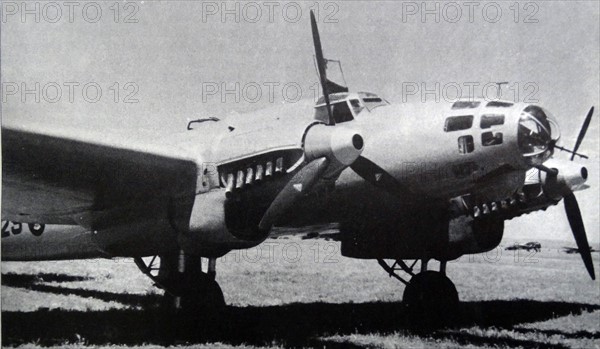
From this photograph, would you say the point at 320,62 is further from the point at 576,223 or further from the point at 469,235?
the point at 576,223

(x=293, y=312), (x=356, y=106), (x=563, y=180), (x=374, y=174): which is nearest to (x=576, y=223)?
(x=563, y=180)

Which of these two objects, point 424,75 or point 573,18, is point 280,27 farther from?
point 573,18

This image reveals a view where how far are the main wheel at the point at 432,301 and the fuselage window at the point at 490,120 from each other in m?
3.37

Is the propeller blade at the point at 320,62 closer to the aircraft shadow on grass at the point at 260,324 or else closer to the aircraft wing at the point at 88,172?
the aircraft wing at the point at 88,172

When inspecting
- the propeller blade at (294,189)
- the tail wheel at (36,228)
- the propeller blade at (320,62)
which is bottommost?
the tail wheel at (36,228)

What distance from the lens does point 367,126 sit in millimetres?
7418

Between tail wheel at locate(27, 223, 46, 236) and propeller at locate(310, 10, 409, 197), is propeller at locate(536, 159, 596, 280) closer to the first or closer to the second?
propeller at locate(310, 10, 409, 197)

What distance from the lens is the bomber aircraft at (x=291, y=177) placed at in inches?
259

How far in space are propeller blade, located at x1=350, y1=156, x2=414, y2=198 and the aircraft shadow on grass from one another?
6.66 ft

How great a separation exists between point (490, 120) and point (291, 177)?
2299 mm

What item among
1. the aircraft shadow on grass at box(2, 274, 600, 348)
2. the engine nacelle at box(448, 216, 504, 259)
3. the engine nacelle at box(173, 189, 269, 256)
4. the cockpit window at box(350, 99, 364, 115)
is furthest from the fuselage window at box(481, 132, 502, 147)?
the aircraft shadow on grass at box(2, 274, 600, 348)

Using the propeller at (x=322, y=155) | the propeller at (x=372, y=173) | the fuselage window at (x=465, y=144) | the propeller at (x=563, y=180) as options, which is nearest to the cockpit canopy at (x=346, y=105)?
the propeller at (x=372, y=173)

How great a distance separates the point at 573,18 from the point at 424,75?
2205 mm

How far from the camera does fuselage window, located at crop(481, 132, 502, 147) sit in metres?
6.47
